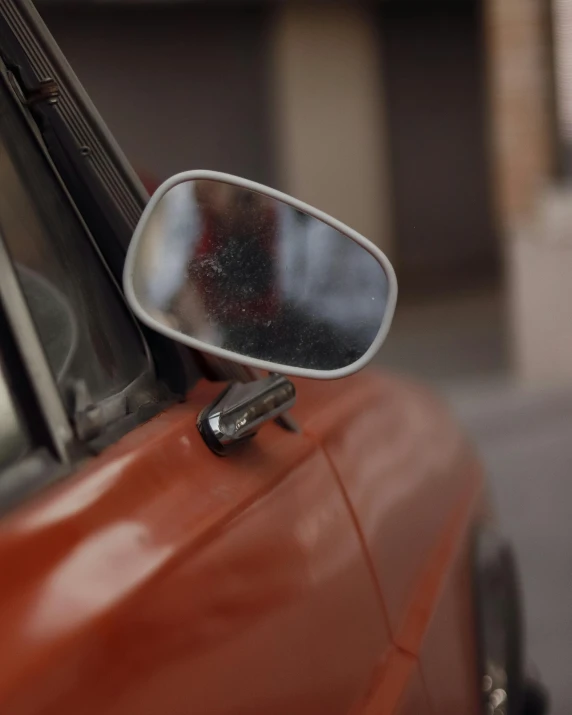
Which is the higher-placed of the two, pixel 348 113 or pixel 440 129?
pixel 348 113

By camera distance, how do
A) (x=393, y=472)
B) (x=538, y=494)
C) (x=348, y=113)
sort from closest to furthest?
(x=393, y=472)
(x=538, y=494)
(x=348, y=113)

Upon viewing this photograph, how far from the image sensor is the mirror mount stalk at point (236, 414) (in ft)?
4.32

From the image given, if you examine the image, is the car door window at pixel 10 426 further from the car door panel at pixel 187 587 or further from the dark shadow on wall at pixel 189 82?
the dark shadow on wall at pixel 189 82

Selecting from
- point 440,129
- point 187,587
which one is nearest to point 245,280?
point 187,587

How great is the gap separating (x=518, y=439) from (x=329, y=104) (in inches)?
285

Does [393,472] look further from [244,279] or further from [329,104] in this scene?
[329,104]

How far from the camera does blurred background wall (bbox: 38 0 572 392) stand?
12109 mm

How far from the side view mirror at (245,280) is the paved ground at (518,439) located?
1.18 meters

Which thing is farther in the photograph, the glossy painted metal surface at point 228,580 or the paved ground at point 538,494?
the paved ground at point 538,494

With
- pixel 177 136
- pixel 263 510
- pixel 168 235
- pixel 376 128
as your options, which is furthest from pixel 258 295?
pixel 376 128

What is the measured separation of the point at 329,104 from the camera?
1312 cm

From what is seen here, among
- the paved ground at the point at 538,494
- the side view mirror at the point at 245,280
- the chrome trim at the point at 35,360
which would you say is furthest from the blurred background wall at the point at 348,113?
the chrome trim at the point at 35,360

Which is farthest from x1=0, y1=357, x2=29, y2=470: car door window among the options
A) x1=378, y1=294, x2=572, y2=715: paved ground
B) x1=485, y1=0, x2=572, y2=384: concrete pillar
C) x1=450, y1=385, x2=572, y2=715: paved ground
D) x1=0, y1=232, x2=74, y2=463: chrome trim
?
x1=485, y1=0, x2=572, y2=384: concrete pillar

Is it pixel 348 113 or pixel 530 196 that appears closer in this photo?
pixel 530 196
